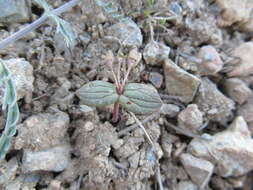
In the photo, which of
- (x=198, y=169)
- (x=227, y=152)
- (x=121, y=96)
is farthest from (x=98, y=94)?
(x=227, y=152)

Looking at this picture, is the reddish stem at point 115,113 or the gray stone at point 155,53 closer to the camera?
the reddish stem at point 115,113

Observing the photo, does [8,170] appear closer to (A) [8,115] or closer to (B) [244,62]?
(A) [8,115]

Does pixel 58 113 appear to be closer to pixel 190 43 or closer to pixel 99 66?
pixel 99 66

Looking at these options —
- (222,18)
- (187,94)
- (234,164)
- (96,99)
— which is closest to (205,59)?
(187,94)

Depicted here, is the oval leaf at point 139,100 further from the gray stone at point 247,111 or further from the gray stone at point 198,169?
the gray stone at point 247,111

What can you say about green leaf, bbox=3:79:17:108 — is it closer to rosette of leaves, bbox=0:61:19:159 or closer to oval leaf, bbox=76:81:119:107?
rosette of leaves, bbox=0:61:19:159

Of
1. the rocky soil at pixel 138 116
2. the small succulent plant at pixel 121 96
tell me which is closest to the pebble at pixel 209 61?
the rocky soil at pixel 138 116
